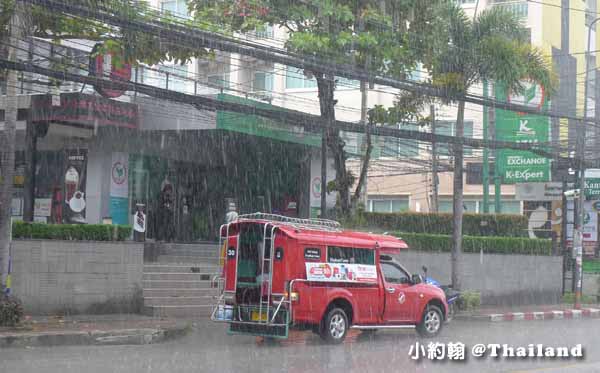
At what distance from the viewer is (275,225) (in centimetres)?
1464

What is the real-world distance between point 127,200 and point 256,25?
26.1 feet

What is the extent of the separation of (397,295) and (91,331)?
5853 millimetres

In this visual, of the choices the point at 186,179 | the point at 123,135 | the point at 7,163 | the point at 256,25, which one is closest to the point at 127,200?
the point at 123,135

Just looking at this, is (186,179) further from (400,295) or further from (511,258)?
(400,295)

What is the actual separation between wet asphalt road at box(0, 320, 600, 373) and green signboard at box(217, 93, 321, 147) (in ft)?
23.5

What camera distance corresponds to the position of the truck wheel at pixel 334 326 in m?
14.9

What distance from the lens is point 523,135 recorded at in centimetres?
2716

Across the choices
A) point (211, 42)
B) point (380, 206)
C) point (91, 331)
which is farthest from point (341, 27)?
point (380, 206)

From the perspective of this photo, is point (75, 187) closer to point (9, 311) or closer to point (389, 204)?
point (9, 311)

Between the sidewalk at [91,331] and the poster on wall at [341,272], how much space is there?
128 inches

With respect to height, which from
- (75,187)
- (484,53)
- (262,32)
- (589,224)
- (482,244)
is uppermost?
(262,32)

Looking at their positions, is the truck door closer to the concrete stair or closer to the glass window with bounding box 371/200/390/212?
the concrete stair

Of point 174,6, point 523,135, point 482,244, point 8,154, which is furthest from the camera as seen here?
point 174,6

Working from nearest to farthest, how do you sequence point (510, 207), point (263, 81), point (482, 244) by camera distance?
point (482, 244) < point (263, 81) < point (510, 207)
